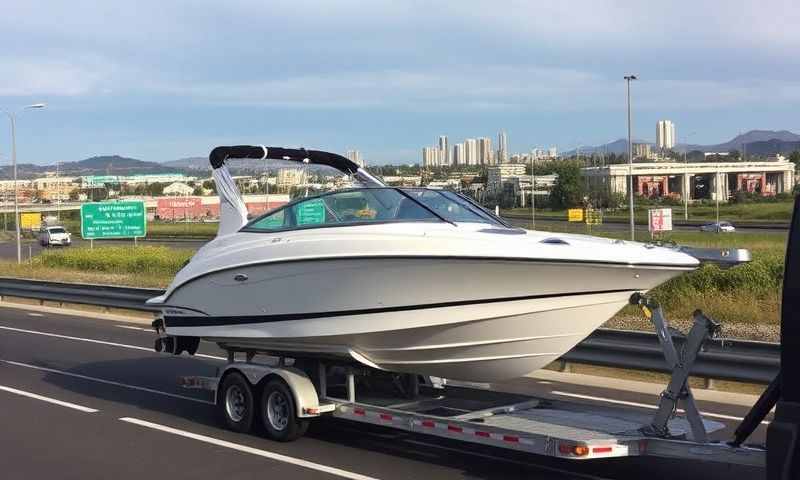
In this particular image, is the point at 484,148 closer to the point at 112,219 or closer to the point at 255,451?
the point at 112,219

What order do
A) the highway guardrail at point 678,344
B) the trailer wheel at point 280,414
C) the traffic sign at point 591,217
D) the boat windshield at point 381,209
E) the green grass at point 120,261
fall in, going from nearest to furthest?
the boat windshield at point 381,209 < the trailer wheel at point 280,414 < the highway guardrail at point 678,344 < the green grass at point 120,261 < the traffic sign at point 591,217

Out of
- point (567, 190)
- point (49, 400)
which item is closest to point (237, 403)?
point (49, 400)

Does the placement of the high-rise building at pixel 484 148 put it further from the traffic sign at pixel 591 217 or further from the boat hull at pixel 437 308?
the boat hull at pixel 437 308

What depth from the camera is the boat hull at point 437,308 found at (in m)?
7.36

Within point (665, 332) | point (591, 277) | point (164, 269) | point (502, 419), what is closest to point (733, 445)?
point (665, 332)

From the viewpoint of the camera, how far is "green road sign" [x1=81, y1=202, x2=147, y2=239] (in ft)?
136

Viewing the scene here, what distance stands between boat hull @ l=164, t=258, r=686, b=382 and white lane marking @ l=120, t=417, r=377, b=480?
40.0 inches

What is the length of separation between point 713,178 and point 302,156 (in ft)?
344

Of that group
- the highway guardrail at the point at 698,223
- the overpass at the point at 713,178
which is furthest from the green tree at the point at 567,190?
the overpass at the point at 713,178

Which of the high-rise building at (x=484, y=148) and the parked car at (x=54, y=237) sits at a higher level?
the high-rise building at (x=484, y=148)

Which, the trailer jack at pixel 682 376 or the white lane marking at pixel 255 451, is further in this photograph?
the white lane marking at pixel 255 451

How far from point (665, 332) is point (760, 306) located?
37.2 ft

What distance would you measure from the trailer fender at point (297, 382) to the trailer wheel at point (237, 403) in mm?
156

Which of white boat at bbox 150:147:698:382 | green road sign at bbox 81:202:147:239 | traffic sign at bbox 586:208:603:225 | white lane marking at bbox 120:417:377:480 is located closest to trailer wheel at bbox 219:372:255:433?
white lane marking at bbox 120:417:377:480
